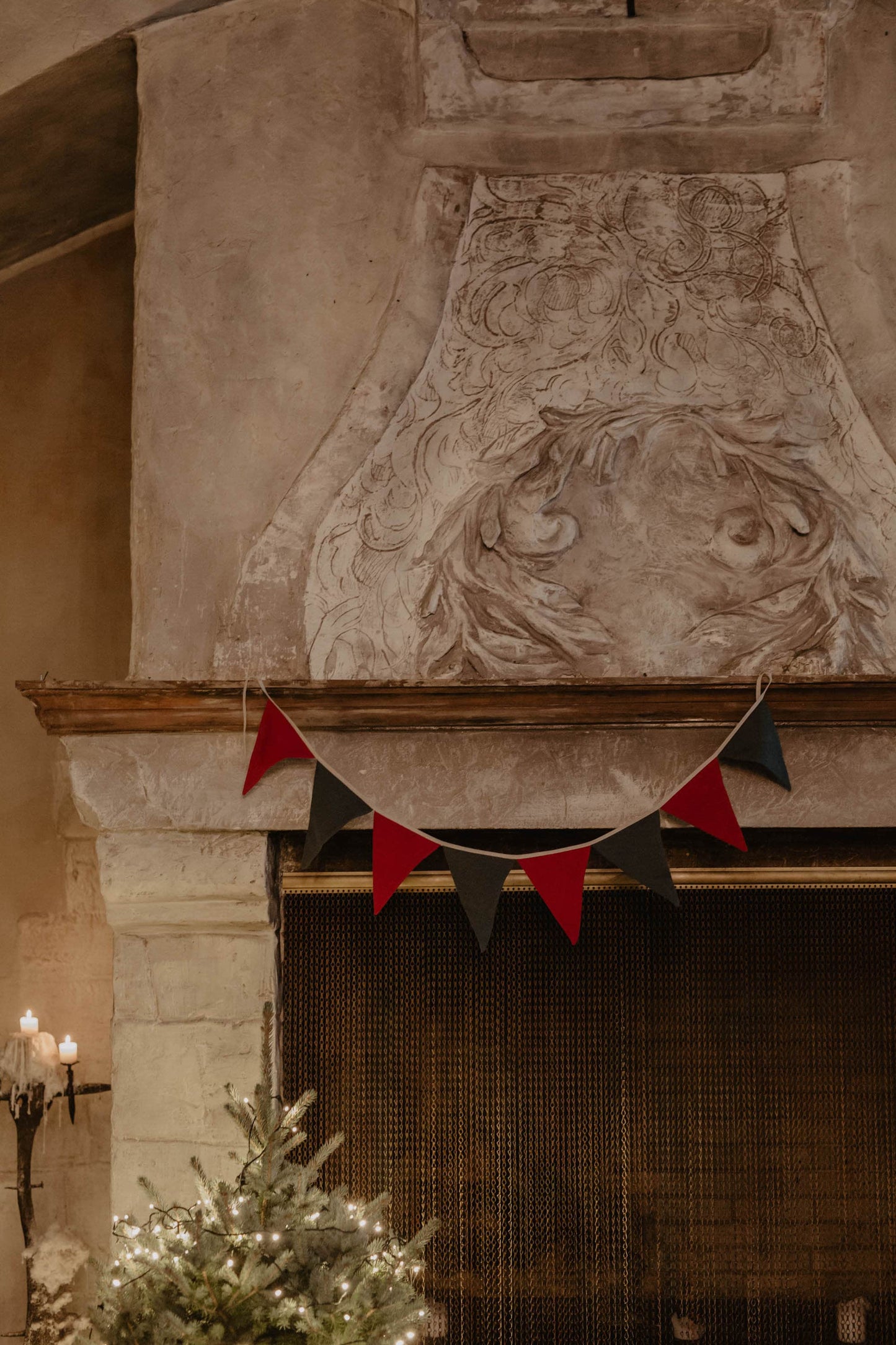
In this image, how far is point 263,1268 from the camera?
8.15 feet

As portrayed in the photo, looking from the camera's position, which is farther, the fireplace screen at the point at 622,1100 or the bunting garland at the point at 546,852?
the fireplace screen at the point at 622,1100

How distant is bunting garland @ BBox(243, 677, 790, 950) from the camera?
3133 mm

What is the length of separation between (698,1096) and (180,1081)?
5.17 ft

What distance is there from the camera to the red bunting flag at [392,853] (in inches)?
125

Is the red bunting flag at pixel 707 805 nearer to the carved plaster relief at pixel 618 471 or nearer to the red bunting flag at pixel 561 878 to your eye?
the red bunting flag at pixel 561 878

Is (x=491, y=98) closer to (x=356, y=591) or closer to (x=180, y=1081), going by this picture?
(x=356, y=591)

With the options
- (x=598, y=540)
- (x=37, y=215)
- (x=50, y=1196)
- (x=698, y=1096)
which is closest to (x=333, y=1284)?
(x=698, y=1096)

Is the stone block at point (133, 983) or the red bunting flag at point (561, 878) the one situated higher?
the red bunting flag at point (561, 878)

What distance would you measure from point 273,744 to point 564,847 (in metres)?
0.88

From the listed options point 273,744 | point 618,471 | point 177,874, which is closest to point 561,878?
point 273,744

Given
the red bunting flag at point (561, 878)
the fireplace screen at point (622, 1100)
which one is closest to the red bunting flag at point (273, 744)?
the fireplace screen at point (622, 1100)

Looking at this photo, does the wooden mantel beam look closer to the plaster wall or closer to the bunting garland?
the bunting garland

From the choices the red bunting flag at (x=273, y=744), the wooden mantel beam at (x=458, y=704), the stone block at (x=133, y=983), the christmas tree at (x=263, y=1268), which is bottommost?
the christmas tree at (x=263, y=1268)

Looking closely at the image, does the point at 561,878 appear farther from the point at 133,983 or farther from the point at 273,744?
the point at 133,983
